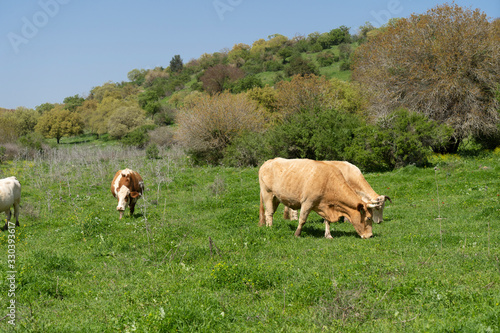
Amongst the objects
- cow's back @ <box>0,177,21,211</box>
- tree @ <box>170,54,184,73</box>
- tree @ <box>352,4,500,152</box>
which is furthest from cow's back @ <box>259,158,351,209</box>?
tree @ <box>170,54,184,73</box>

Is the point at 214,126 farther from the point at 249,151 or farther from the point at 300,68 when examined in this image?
the point at 300,68

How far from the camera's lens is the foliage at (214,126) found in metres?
33.7

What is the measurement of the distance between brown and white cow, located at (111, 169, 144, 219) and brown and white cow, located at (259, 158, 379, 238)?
20.4 feet

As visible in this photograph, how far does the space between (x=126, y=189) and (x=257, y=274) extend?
8936mm

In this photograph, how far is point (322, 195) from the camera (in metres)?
10.5

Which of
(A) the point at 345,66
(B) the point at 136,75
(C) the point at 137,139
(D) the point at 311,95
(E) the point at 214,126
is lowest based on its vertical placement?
(C) the point at 137,139

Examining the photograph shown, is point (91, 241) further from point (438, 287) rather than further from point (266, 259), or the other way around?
point (438, 287)

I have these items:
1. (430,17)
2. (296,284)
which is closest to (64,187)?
(296,284)

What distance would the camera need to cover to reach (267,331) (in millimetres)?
5070

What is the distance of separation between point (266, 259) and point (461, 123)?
901 inches


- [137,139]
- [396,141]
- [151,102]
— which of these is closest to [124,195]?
[396,141]

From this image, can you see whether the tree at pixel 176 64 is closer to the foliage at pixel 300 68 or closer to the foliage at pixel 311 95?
the foliage at pixel 300 68

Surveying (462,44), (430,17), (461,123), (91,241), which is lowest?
(91,241)

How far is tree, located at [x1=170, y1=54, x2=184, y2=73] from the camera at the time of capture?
462 ft
